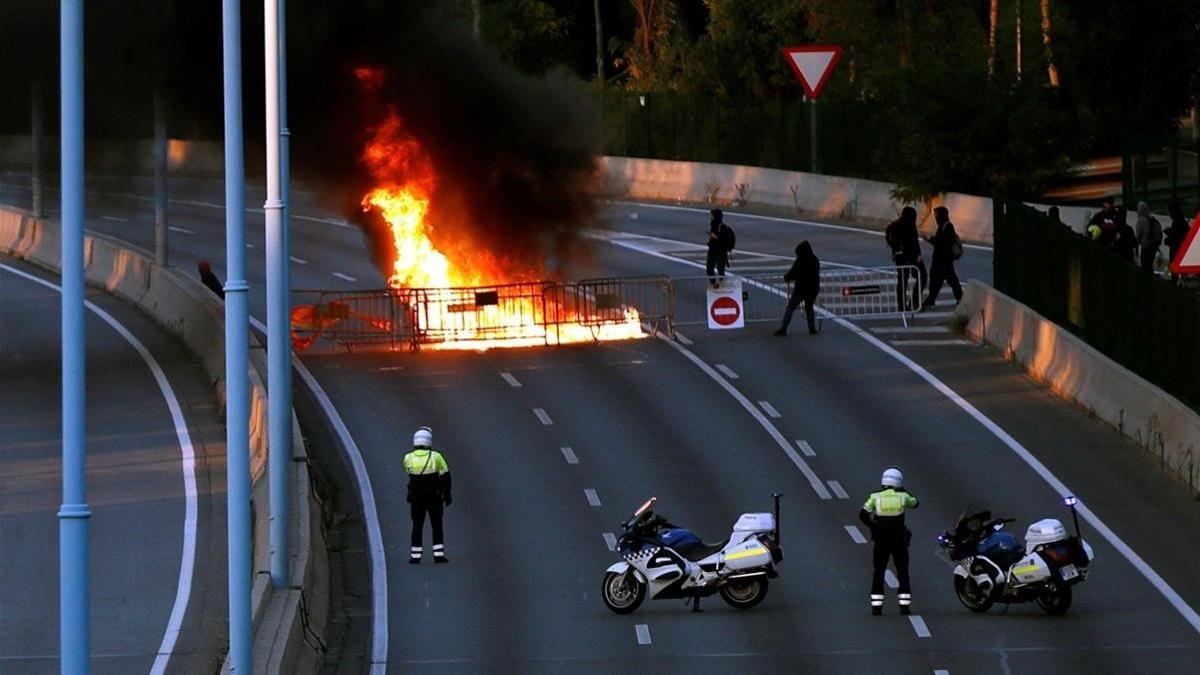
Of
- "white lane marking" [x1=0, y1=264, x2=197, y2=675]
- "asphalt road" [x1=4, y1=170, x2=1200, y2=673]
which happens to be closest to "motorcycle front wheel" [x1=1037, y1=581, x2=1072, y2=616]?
"asphalt road" [x1=4, y1=170, x2=1200, y2=673]

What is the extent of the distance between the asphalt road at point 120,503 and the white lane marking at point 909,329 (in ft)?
33.2

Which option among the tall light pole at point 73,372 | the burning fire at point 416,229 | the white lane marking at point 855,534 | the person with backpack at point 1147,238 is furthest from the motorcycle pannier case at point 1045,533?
the burning fire at point 416,229

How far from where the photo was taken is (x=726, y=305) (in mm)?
33844

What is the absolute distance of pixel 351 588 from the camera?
70.6ft

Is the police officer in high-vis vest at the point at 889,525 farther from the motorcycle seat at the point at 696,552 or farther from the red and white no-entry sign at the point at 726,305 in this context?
the red and white no-entry sign at the point at 726,305

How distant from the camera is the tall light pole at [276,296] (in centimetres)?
2048

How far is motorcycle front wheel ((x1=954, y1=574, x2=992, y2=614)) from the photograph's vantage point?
65.4 feet

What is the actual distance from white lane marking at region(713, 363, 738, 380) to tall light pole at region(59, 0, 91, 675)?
2020cm

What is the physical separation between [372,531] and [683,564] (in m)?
4.71

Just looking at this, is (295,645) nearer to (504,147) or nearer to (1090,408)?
(1090,408)

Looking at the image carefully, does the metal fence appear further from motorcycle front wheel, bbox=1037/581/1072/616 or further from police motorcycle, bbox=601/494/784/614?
police motorcycle, bbox=601/494/784/614

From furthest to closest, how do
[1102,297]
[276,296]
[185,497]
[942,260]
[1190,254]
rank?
[942,260] < [1102,297] < [185,497] < [276,296] < [1190,254]

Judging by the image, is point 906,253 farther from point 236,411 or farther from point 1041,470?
point 236,411

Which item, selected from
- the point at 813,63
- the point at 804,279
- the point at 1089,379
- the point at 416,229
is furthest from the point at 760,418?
the point at 813,63
